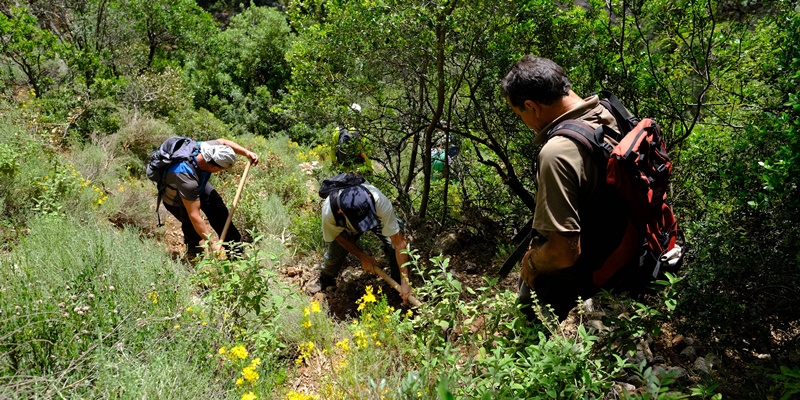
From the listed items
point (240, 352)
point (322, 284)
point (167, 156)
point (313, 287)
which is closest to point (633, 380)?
point (240, 352)

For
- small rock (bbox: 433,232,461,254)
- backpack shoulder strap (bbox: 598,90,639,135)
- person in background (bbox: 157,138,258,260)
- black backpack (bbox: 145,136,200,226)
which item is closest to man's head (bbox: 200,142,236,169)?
person in background (bbox: 157,138,258,260)

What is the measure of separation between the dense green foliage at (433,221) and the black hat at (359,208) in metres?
0.66

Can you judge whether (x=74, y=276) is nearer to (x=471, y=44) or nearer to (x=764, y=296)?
(x=471, y=44)

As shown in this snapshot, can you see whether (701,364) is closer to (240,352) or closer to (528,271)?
(528,271)

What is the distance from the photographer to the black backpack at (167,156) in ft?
13.6

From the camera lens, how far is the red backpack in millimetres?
1904

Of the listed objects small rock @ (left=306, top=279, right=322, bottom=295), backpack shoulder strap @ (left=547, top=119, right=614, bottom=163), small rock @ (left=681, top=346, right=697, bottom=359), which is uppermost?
backpack shoulder strap @ (left=547, top=119, right=614, bottom=163)

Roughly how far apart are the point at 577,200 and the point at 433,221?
3.20 metres

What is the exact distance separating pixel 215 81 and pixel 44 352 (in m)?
11.4

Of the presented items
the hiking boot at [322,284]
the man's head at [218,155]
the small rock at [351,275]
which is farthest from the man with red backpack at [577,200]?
the man's head at [218,155]

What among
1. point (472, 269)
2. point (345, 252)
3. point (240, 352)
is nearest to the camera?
point (240, 352)

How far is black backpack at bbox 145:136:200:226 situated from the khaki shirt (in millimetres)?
3423

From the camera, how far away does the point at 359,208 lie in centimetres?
361

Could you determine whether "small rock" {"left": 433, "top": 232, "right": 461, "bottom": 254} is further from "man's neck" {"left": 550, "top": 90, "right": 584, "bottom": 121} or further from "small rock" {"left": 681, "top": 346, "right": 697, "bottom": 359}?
"man's neck" {"left": 550, "top": 90, "right": 584, "bottom": 121}
